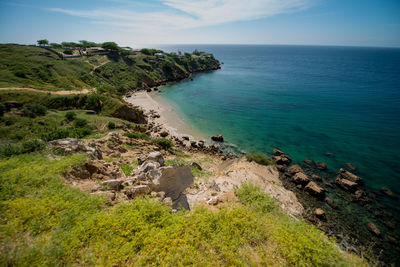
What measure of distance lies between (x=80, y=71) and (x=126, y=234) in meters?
60.6

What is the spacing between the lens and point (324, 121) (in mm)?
36562

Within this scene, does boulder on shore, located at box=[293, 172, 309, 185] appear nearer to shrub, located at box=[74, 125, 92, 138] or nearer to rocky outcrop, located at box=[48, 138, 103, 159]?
rocky outcrop, located at box=[48, 138, 103, 159]

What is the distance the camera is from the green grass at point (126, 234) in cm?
594

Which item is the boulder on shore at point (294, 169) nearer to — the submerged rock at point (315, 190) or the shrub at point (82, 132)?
the submerged rock at point (315, 190)

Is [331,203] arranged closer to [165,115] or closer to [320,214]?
[320,214]

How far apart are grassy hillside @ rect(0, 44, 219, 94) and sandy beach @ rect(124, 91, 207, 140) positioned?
916cm

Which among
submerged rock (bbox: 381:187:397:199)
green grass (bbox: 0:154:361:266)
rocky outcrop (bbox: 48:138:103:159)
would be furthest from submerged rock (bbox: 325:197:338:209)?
rocky outcrop (bbox: 48:138:103:159)

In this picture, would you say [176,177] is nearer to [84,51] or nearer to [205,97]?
[205,97]

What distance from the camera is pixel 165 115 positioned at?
4069 cm

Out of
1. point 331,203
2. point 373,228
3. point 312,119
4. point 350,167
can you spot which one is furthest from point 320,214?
point 312,119

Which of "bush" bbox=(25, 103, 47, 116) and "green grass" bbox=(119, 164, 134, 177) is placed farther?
"bush" bbox=(25, 103, 47, 116)

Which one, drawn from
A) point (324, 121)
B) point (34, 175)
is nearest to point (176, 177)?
point (34, 175)

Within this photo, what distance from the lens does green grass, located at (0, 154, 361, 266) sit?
5941 mm

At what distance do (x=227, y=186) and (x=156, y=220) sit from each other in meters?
9.80
